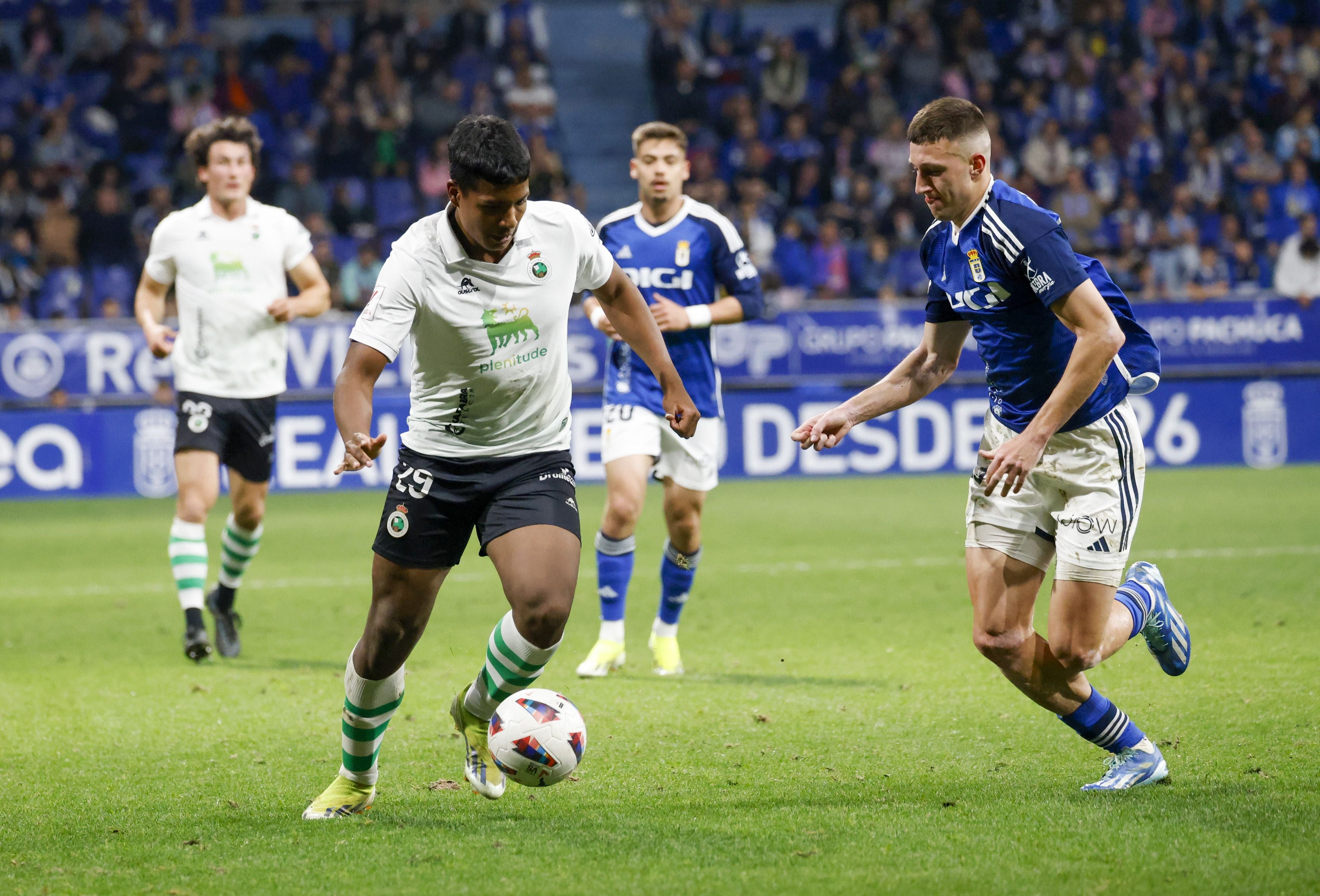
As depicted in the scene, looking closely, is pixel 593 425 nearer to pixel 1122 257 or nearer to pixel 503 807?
pixel 1122 257

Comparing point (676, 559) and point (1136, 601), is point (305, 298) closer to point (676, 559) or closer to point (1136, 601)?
point (676, 559)

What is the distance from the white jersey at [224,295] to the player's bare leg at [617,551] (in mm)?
1975

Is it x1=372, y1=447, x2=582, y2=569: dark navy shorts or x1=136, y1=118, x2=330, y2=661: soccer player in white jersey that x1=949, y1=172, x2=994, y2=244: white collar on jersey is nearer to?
x1=372, y1=447, x2=582, y2=569: dark navy shorts

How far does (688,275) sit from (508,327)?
315cm

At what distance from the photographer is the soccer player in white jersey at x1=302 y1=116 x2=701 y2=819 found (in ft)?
13.8

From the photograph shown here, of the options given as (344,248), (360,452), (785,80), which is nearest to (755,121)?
(785,80)

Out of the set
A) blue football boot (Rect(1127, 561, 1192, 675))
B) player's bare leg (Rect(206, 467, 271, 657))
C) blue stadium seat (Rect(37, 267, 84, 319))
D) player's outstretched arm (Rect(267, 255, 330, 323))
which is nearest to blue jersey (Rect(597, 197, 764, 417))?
player's outstretched arm (Rect(267, 255, 330, 323))

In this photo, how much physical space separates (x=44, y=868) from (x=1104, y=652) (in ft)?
10.5

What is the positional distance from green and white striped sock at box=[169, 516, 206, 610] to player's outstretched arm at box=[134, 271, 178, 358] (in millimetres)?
913

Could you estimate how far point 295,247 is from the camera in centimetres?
798

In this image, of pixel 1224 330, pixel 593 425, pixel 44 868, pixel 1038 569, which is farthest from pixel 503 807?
pixel 1224 330

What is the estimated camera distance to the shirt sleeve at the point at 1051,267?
428cm

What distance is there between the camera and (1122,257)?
2003 cm

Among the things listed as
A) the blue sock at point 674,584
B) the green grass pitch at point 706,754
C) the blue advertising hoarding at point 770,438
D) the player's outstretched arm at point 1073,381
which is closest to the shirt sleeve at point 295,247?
the green grass pitch at point 706,754
